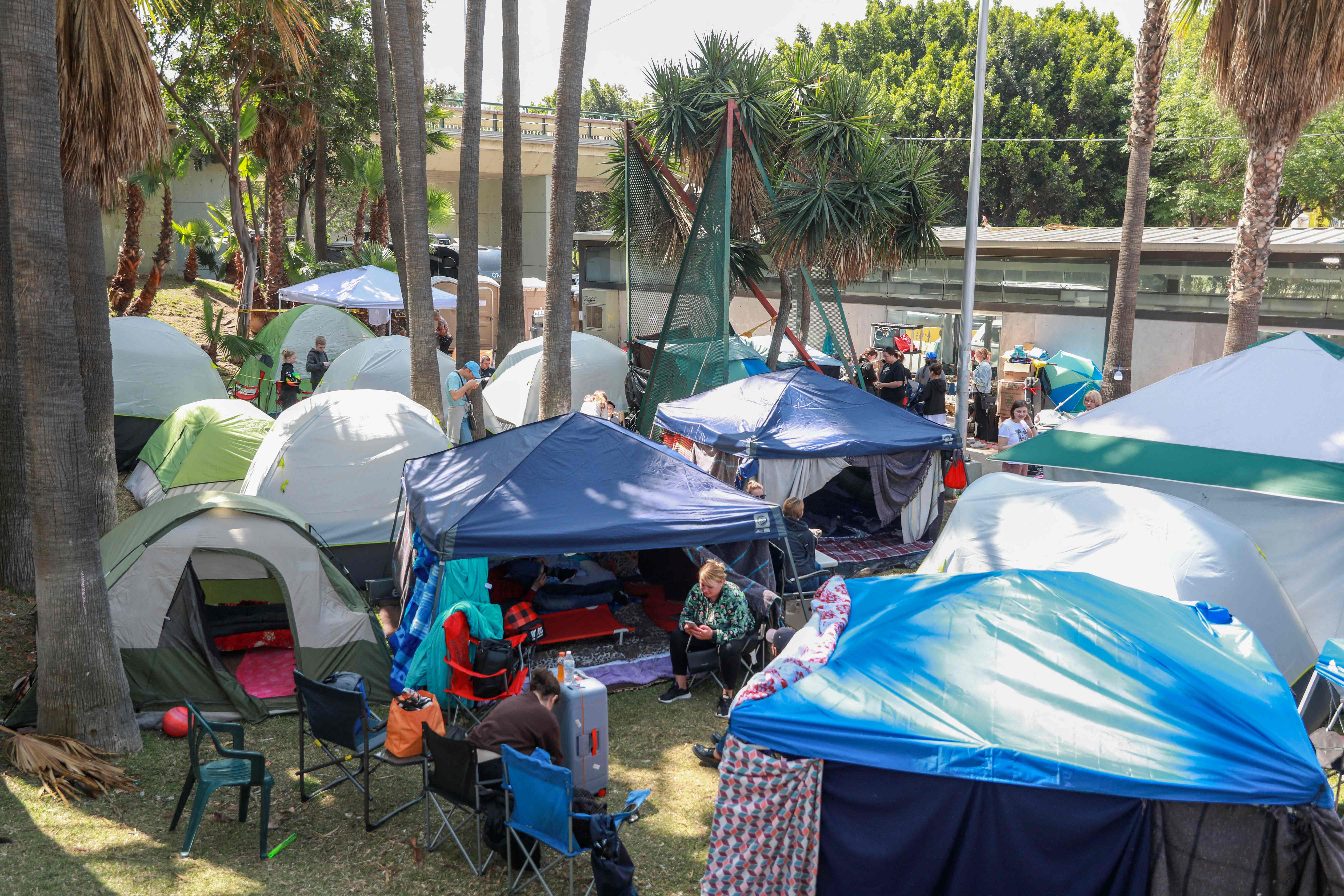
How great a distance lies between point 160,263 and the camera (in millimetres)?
23312

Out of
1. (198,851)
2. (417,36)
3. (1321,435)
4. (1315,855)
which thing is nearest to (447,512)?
(198,851)

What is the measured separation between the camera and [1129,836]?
13.9 ft

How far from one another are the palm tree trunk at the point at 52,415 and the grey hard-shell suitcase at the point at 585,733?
2944 mm

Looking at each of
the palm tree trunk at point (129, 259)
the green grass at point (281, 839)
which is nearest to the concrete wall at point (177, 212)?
the palm tree trunk at point (129, 259)

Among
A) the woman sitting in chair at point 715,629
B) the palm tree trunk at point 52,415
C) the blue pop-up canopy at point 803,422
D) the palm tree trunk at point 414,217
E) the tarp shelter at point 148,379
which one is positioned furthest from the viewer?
the tarp shelter at point 148,379

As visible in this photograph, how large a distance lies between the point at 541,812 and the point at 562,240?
8.67 meters

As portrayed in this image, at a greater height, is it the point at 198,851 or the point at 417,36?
the point at 417,36

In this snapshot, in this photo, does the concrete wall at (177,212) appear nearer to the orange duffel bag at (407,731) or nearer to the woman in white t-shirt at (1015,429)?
the woman in white t-shirt at (1015,429)

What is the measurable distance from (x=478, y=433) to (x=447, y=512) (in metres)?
7.58

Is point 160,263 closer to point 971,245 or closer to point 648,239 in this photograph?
point 648,239

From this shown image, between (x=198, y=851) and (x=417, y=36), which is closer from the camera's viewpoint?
(x=198, y=851)

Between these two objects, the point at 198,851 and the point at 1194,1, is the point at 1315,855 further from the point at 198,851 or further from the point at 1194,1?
the point at 1194,1

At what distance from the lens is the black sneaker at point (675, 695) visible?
7441 millimetres

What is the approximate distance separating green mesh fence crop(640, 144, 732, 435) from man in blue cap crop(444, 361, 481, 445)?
249cm
